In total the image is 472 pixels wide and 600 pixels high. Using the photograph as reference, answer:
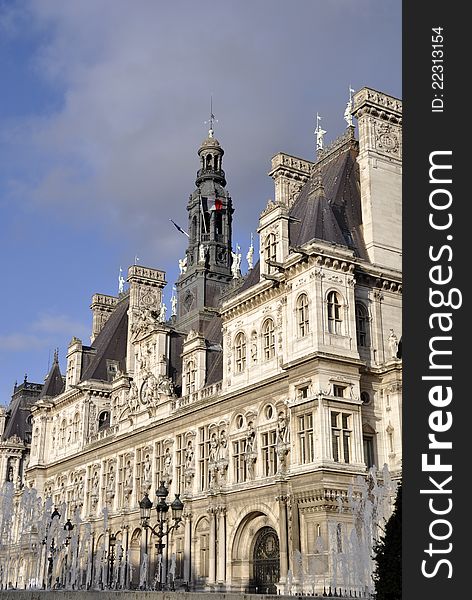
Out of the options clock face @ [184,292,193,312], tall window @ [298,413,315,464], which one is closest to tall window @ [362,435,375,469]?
tall window @ [298,413,315,464]

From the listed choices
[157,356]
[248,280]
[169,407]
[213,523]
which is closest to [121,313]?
[157,356]

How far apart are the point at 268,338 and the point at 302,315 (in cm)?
349

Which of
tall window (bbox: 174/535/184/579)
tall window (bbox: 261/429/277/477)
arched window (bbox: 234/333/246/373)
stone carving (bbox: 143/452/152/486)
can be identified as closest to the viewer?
tall window (bbox: 261/429/277/477)

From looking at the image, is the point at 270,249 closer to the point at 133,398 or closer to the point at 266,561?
the point at 266,561

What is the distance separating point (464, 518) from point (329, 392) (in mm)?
23284

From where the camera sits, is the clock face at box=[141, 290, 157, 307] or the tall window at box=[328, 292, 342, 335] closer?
the tall window at box=[328, 292, 342, 335]

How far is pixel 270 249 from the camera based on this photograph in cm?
3984

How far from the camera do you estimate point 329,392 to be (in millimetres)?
33406

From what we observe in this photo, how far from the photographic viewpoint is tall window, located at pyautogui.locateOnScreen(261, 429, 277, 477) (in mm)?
36469

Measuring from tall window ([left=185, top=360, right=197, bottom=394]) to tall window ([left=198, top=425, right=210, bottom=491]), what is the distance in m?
3.96

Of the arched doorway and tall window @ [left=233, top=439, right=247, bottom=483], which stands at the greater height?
tall window @ [left=233, top=439, right=247, bottom=483]

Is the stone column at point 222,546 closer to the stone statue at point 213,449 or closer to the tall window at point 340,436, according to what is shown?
the stone statue at point 213,449

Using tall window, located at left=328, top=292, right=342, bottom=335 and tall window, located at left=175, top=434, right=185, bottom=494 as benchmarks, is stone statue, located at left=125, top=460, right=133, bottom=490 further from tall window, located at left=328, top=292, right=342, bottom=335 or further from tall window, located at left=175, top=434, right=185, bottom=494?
tall window, located at left=328, top=292, right=342, bottom=335

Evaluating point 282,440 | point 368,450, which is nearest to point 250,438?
point 282,440
